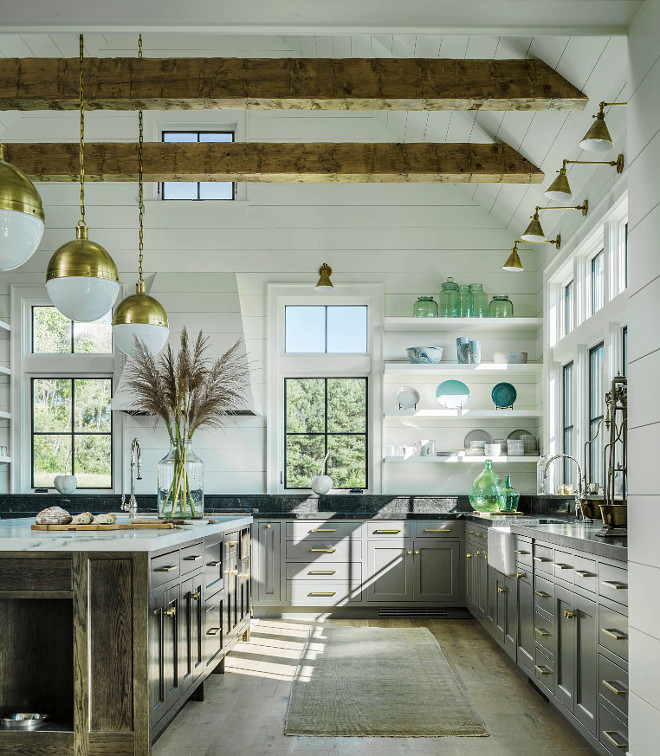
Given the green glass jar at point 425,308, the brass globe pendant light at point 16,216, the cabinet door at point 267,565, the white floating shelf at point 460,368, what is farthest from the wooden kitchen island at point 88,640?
the green glass jar at point 425,308

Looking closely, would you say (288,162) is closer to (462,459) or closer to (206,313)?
(206,313)

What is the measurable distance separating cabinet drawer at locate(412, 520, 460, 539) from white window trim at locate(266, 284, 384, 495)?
0.95 m

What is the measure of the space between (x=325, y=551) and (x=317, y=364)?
1796 mm

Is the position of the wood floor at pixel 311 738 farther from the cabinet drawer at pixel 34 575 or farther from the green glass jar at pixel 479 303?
the green glass jar at pixel 479 303

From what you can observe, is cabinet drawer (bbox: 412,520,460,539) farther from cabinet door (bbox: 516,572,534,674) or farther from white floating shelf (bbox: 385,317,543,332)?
cabinet door (bbox: 516,572,534,674)

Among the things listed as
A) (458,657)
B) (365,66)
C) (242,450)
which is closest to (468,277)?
(242,450)

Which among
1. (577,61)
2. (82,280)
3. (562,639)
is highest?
(577,61)

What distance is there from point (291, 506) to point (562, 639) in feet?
12.5

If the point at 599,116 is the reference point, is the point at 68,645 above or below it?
below

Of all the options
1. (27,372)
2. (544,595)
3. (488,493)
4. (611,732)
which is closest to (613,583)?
(611,732)

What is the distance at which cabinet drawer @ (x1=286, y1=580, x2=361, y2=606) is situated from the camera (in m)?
6.63

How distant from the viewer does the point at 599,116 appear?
4.15 meters

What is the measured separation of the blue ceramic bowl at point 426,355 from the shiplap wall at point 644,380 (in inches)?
169

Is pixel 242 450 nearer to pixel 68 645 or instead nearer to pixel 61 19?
pixel 68 645
